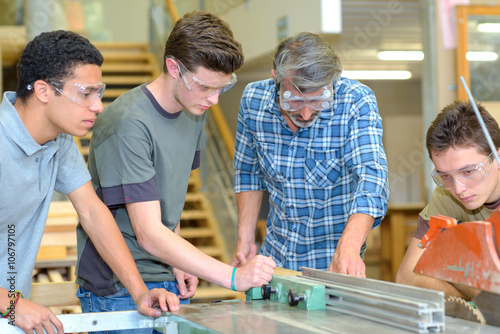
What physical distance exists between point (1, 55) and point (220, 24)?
6777 mm

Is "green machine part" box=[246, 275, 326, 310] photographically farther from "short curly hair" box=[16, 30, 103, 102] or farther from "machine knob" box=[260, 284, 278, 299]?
"short curly hair" box=[16, 30, 103, 102]

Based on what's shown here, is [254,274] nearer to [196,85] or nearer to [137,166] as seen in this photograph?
[137,166]

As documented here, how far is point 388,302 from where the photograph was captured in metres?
1.45

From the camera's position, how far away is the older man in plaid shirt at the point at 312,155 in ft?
7.24

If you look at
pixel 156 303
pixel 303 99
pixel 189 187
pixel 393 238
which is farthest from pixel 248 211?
pixel 393 238

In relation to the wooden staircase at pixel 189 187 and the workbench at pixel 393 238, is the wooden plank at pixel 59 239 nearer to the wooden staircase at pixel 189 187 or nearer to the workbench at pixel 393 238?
the wooden staircase at pixel 189 187

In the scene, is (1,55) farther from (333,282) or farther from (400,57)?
(333,282)

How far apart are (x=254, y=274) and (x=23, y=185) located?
78cm

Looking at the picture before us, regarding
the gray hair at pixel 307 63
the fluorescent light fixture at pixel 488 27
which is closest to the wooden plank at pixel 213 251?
the fluorescent light fixture at pixel 488 27

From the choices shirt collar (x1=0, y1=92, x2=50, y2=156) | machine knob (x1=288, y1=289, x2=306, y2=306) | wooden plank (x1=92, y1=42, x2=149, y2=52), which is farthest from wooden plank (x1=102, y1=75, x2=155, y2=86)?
machine knob (x1=288, y1=289, x2=306, y2=306)

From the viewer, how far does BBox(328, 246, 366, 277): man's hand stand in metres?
2.00

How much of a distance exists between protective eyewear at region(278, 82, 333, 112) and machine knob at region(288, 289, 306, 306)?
2.55 feet

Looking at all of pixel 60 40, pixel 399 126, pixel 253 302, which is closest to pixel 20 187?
pixel 60 40

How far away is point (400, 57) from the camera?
34.3 feet
